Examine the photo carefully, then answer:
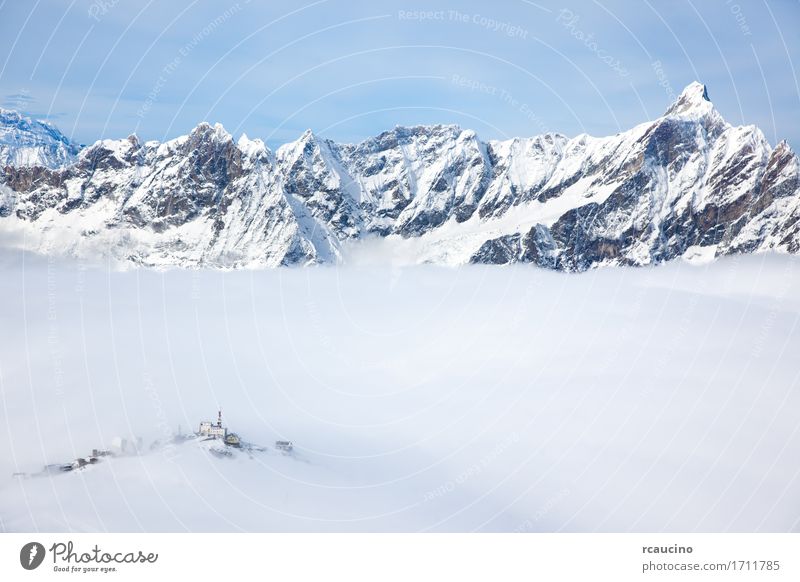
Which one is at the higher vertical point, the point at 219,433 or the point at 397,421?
the point at 397,421

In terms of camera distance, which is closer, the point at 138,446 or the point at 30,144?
the point at 138,446

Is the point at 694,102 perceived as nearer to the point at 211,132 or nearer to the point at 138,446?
the point at 211,132

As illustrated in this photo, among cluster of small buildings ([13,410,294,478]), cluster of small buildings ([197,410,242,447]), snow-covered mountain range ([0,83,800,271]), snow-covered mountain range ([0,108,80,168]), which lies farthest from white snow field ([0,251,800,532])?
snow-covered mountain range ([0,108,80,168])

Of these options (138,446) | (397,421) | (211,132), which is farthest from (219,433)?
(211,132)

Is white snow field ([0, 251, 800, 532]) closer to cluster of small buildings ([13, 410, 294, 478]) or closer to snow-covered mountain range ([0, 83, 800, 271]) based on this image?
cluster of small buildings ([13, 410, 294, 478])

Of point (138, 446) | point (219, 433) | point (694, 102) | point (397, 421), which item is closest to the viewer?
point (138, 446)

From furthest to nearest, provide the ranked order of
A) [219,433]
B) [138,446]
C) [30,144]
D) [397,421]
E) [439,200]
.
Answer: [439,200]
[30,144]
[397,421]
[219,433]
[138,446]

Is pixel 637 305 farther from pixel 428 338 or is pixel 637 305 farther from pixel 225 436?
pixel 225 436
